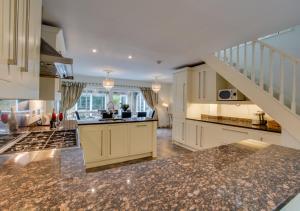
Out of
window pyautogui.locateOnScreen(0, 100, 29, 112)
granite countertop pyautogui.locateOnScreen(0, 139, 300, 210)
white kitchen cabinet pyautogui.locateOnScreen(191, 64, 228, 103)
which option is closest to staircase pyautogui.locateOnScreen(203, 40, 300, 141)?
white kitchen cabinet pyautogui.locateOnScreen(191, 64, 228, 103)

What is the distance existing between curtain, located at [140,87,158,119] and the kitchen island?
4.04 meters

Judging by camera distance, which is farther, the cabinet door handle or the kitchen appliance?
the kitchen appliance

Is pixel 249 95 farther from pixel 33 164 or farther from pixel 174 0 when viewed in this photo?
pixel 33 164

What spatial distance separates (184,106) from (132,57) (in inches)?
77.1

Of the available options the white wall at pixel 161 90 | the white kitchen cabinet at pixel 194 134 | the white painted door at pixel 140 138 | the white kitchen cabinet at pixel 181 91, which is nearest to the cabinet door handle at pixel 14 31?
the white painted door at pixel 140 138

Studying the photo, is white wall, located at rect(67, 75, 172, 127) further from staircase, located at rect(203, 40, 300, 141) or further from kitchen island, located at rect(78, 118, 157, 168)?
staircase, located at rect(203, 40, 300, 141)

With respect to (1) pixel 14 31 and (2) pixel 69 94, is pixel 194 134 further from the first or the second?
(2) pixel 69 94

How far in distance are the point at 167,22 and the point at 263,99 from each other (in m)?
1.87

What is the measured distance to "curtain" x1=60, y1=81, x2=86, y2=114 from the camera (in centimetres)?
584

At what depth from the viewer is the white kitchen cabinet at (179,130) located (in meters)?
4.37

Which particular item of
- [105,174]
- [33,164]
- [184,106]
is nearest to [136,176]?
[105,174]

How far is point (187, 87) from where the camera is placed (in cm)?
428

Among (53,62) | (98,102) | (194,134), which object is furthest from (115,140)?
(98,102)

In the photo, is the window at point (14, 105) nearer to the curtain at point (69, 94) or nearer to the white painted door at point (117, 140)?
the white painted door at point (117, 140)
